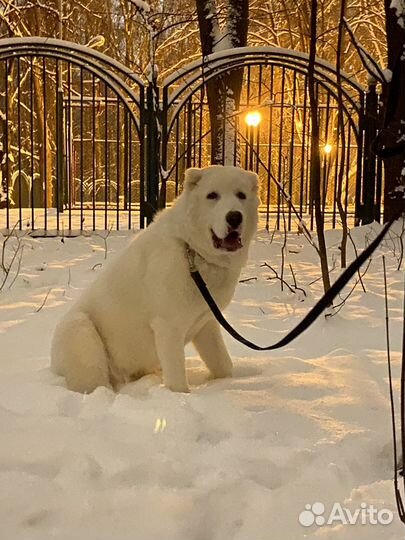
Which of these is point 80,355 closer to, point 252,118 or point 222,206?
point 222,206

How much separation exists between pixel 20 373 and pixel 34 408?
66 centimetres

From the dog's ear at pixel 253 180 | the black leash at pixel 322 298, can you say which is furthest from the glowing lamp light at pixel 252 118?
the black leash at pixel 322 298

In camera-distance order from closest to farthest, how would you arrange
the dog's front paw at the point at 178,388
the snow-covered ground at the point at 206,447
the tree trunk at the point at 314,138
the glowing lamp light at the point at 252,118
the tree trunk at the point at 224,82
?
1. the snow-covered ground at the point at 206,447
2. the tree trunk at the point at 314,138
3. the dog's front paw at the point at 178,388
4. the glowing lamp light at the point at 252,118
5. the tree trunk at the point at 224,82

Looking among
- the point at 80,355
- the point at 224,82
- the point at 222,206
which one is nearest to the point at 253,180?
the point at 222,206

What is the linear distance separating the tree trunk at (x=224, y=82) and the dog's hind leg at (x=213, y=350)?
17.4 ft

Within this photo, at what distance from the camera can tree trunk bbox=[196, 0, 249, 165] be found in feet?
28.7

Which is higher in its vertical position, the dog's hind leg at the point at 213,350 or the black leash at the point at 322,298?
the black leash at the point at 322,298

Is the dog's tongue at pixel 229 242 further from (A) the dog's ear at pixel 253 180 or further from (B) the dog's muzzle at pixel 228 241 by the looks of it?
(A) the dog's ear at pixel 253 180

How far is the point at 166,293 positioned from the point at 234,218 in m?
0.51

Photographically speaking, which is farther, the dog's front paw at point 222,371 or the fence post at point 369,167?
the fence post at point 369,167

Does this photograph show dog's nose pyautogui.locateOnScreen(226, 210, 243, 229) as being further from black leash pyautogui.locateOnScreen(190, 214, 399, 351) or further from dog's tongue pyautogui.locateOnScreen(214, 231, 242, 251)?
black leash pyautogui.locateOnScreen(190, 214, 399, 351)

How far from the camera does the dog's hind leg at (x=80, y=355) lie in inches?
124

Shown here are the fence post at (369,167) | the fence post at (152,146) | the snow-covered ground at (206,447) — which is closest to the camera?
the snow-covered ground at (206,447)

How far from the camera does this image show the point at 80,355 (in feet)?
10.4
